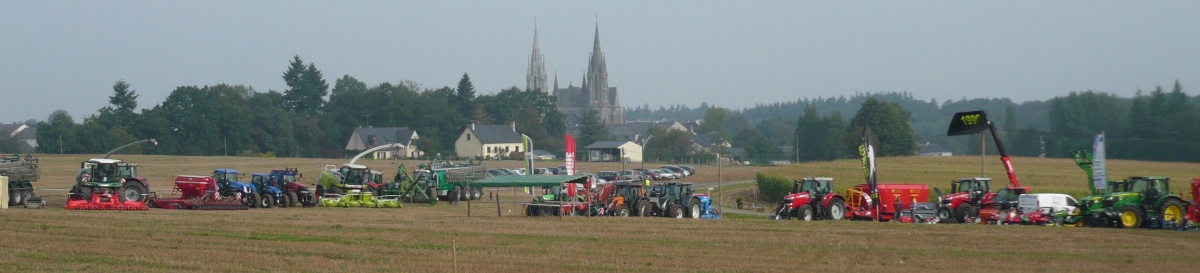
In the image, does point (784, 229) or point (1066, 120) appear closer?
point (784, 229)

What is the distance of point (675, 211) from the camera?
3062cm

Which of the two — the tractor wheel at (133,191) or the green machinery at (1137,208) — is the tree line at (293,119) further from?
the green machinery at (1137,208)

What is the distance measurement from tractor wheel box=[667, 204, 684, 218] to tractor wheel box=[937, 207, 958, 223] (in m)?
6.64

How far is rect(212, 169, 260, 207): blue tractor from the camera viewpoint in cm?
3472

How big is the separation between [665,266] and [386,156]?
88.3m

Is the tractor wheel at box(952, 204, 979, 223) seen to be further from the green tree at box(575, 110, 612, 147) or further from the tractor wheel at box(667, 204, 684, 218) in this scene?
the green tree at box(575, 110, 612, 147)

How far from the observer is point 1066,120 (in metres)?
85.5

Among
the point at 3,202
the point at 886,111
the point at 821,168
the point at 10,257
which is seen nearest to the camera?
the point at 10,257

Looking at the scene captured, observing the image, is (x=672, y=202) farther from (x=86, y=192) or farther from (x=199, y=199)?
(x=86, y=192)

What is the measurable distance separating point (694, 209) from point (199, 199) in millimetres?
13592

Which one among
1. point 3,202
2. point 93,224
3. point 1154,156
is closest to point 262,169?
point 3,202

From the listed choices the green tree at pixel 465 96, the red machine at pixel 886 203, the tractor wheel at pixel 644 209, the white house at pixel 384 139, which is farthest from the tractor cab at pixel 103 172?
the green tree at pixel 465 96

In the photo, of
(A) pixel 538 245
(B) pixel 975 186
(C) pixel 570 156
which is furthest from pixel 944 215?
(C) pixel 570 156

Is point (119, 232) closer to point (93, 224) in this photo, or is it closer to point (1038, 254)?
point (93, 224)
